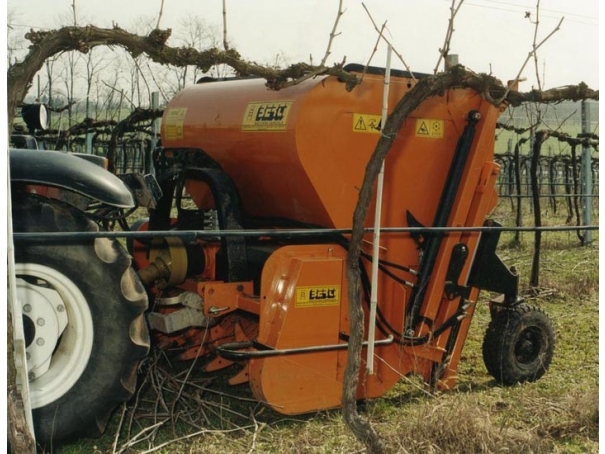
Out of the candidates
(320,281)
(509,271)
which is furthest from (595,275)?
(320,281)

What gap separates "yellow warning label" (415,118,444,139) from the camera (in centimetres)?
502

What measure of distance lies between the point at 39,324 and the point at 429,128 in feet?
8.10

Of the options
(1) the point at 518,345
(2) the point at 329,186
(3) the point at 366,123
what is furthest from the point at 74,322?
(1) the point at 518,345

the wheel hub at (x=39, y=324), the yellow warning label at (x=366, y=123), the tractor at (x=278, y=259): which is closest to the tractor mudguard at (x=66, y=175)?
the tractor at (x=278, y=259)

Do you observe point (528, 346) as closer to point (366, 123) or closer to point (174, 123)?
point (366, 123)

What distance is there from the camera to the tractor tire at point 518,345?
17.9 feet

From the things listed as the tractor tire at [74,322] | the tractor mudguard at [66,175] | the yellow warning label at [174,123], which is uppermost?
the yellow warning label at [174,123]

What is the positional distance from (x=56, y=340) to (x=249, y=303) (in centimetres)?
115

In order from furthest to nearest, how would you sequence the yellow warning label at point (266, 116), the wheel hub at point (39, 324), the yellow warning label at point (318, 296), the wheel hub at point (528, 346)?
1. the wheel hub at point (528, 346)
2. the yellow warning label at point (266, 116)
3. the yellow warning label at point (318, 296)
4. the wheel hub at point (39, 324)

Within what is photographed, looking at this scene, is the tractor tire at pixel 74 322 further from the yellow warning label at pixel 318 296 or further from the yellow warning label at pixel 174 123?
the yellow warning label at pixel 174 123

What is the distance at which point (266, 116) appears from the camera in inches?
190

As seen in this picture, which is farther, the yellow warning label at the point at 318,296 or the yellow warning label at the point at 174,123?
the yellow warning label at the point at 174,123

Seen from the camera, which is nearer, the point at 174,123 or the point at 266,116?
the point at 266,116

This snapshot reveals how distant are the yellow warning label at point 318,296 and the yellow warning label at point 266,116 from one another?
86 cm
